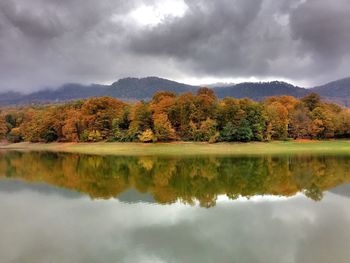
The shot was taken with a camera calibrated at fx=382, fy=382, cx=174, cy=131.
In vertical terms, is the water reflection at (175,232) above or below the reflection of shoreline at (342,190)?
above

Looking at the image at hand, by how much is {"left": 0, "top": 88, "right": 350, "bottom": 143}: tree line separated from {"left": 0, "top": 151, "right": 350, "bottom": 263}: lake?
39.4 meters

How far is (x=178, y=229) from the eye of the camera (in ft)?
61.8

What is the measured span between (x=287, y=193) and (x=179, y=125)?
5608 centimetres

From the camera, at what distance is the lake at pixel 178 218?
15.4 m

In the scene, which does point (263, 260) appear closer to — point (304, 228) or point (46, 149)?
point (304, 228)

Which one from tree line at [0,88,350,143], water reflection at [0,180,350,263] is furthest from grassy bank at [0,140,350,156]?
water reflection at [0,180,350,263]

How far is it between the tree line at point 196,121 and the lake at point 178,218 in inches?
1553

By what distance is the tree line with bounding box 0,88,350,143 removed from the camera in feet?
256

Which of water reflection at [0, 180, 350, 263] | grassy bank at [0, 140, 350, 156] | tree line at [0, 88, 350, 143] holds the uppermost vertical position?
water reflection at [0, 180, 350, 263]

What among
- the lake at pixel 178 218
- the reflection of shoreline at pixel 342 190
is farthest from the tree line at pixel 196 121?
the reflection of shoreline at pixel 342 190

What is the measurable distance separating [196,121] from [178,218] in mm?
61876

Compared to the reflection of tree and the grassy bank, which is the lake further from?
the grassy bank

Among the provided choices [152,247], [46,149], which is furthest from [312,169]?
[46,149]

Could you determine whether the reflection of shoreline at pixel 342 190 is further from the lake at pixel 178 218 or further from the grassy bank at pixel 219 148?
the grassy bank at pixel 219 148
